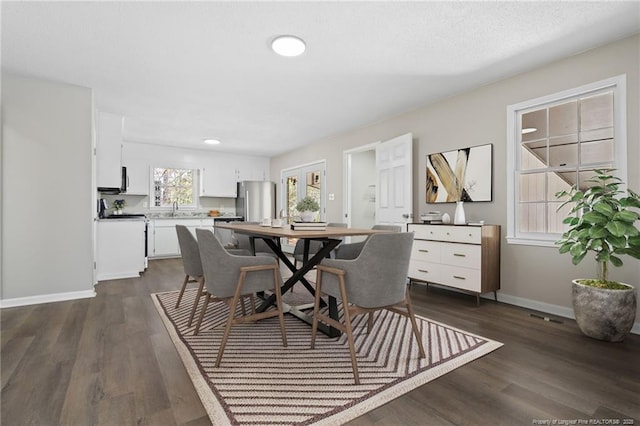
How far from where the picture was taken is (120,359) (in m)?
2.02

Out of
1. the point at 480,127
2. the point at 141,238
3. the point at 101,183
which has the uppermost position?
the point at 480,127

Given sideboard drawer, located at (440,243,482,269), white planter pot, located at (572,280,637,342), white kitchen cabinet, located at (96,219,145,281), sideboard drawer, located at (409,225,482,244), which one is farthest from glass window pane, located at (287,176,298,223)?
white planter pot, located at (572,280,637,342)

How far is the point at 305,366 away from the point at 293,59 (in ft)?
8.62

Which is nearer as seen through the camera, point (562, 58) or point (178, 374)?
point (178, 374)

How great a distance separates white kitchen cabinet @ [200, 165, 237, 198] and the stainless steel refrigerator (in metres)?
0.22

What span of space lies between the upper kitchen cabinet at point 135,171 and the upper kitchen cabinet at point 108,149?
1.95m

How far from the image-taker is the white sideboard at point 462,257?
3.20 meters

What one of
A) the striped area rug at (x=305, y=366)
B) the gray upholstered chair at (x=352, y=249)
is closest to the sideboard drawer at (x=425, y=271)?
the striped area rug at (x=305, y=366)

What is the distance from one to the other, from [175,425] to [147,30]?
2.73 metres

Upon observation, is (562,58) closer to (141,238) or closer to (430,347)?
(430,347)

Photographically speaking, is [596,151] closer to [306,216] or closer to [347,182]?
[306,216]

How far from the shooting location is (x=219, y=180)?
7.37 meters

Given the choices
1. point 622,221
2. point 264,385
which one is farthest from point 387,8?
point 264,385

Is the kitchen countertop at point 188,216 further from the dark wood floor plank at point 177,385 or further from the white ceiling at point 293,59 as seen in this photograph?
the dark wood floor plank at point 177,385
